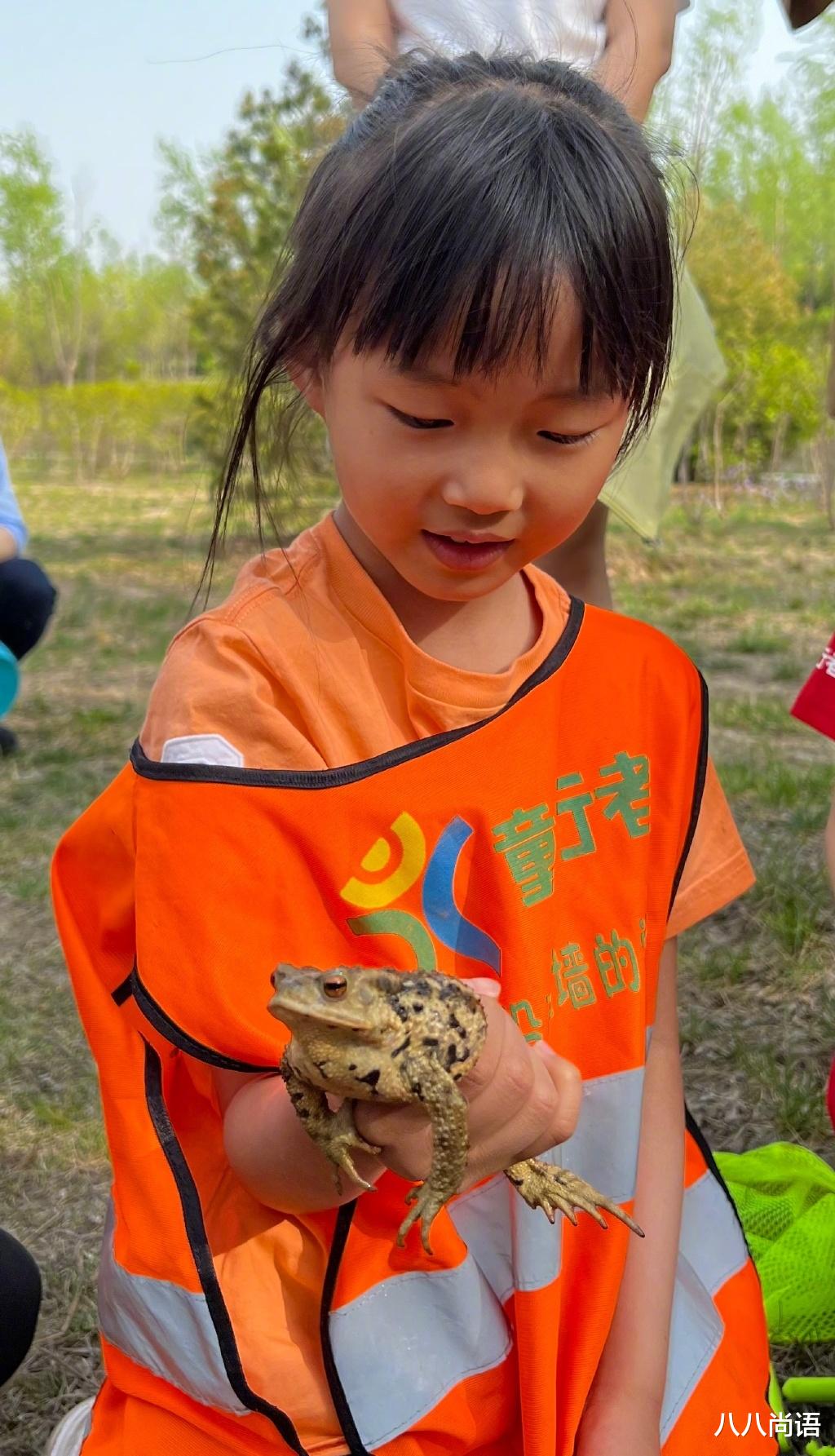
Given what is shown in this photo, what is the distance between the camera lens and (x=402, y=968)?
1261mm

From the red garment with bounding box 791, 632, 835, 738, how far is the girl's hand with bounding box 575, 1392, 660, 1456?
0.88 meters

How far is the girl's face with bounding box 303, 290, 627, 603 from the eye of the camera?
1118 mm

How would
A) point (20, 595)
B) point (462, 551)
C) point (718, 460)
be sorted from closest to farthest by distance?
point (462, 551), point (20, 595), point (718, 460)

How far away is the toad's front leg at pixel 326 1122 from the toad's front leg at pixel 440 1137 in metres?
0.05

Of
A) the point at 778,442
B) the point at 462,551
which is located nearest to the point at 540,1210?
the point at 462,551

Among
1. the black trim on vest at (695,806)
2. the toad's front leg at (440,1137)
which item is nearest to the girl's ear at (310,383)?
the black trim on vest at (695,806)

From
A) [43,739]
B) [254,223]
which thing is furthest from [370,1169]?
[254,223]

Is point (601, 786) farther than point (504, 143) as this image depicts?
Yes

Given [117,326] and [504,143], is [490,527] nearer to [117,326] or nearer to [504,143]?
[504,143]

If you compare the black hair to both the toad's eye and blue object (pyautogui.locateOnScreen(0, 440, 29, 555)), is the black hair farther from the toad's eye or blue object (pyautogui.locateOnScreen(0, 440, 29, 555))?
blue object (pyautogui.locateOnScreen(0, 440, 29, 555))

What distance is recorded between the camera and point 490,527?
117cm

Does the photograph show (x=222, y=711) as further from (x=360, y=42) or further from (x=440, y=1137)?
(x=360, y=42)

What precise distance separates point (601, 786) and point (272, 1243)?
1.95ft

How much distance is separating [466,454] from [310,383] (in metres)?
0.23
